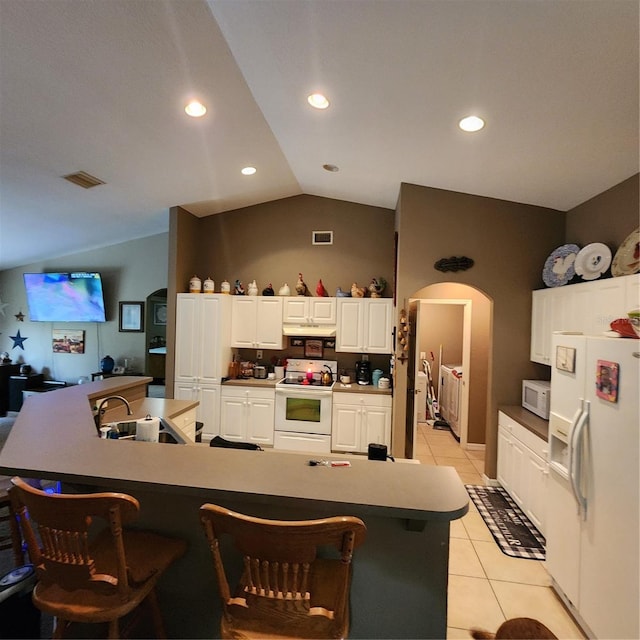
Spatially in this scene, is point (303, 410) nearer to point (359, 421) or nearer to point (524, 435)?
point (359, 421)

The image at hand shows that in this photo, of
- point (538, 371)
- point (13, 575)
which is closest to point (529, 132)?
point (538, 371)

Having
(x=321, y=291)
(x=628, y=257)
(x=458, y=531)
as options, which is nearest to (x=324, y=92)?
(x=628, y=257)

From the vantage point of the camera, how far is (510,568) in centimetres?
245

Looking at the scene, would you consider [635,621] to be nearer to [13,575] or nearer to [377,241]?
[13,575]

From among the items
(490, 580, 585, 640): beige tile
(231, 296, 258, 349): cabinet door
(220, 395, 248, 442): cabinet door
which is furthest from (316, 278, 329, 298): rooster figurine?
(490, 580, 585, 640): beige tile

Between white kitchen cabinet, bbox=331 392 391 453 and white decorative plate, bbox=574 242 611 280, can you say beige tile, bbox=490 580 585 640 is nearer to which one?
white kitchen cabinet, bbox=331 392 391 453

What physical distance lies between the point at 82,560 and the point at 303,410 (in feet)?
10.7

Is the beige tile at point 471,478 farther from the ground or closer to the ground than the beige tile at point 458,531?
farther from the ground

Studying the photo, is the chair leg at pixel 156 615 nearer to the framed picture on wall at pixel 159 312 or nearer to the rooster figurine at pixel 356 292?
the rooster figurine at pixel 356 292

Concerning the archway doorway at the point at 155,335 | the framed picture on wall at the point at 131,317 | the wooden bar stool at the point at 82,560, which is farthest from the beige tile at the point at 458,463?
the framed picture on wall at the point at 131,317

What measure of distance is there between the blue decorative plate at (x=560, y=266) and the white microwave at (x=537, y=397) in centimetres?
98

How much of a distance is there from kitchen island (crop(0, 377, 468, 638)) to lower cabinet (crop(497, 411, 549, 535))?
1.84m

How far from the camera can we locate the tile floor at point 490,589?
200cm

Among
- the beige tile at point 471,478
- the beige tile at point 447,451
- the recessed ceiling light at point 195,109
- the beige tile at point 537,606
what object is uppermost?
the recessed ceiling light at point 195,109
